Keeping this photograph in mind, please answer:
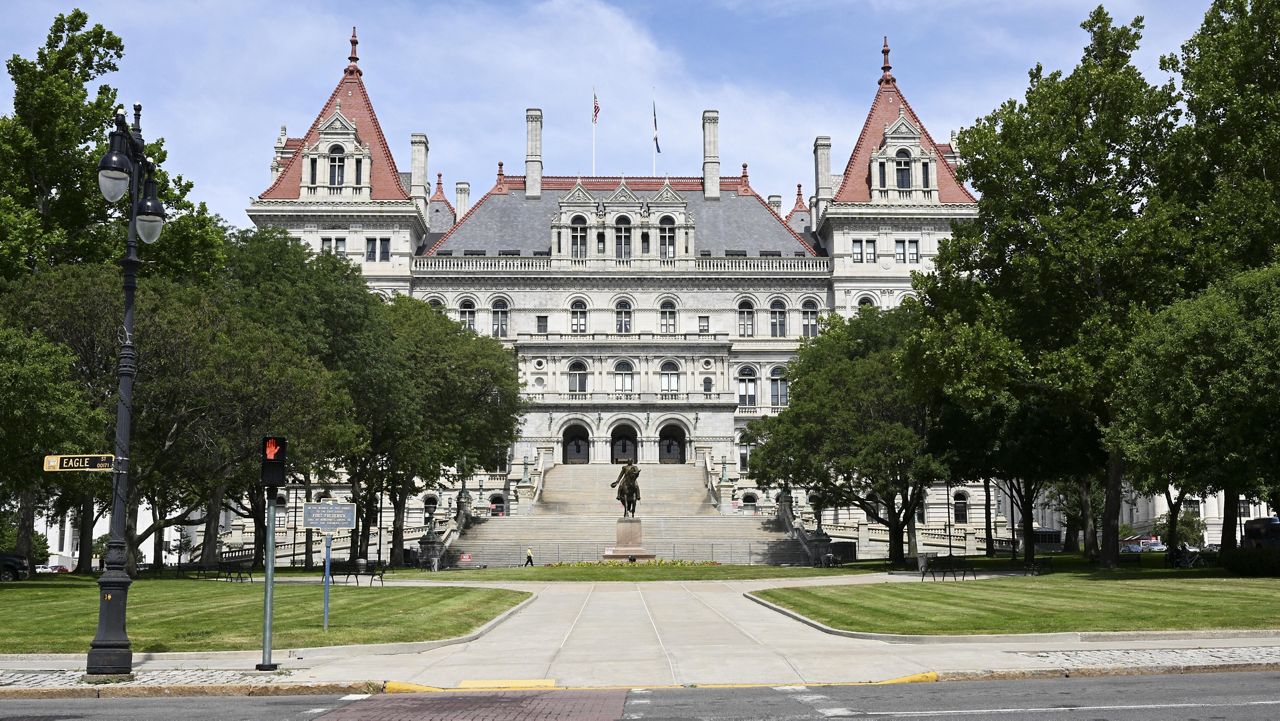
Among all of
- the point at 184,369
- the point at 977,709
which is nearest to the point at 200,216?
the point at 184,369

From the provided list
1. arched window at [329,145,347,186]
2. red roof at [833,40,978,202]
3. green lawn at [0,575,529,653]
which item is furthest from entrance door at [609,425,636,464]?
green lawn at [0,575,529,653]

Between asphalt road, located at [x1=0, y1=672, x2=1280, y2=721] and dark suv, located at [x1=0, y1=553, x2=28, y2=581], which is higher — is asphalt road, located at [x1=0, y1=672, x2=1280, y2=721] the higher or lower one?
the higher one

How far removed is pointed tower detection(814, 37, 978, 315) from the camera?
85.4 m

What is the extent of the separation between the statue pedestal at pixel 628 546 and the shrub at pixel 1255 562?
2327 cm

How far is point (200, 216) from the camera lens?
43.9 meters

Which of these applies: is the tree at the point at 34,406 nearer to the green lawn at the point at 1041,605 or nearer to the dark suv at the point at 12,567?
the dark suv at the point at 12,567

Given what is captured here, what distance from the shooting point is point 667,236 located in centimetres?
8919

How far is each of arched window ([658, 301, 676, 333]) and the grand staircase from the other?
16.6 m

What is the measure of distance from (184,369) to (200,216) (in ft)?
24.2

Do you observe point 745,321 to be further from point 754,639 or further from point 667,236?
point 754,639

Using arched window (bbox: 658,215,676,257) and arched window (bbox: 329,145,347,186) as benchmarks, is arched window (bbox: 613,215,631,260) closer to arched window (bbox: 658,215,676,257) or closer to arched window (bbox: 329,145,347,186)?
arched window (bbox: 658,215,676,257)

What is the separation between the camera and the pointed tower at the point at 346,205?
84.1 metres

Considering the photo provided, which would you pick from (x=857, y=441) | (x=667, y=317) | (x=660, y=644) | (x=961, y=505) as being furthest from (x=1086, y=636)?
(x=667, y=317)

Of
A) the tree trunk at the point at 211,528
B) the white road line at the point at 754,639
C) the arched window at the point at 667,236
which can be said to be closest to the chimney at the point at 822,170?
the arched window at the point at 667,236
